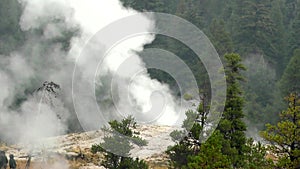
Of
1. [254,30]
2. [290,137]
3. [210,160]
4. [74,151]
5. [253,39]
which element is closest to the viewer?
[210,160]

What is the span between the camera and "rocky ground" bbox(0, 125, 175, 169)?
31.7 m

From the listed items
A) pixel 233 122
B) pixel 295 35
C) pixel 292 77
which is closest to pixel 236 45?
pixel 295 35

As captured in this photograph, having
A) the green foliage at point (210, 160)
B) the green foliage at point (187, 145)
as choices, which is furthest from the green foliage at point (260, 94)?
the green foliage at point (210, 160)

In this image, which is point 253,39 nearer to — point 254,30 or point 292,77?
point 254,30

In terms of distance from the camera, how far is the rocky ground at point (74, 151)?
3173 centimetres

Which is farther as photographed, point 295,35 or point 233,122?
point 295,35

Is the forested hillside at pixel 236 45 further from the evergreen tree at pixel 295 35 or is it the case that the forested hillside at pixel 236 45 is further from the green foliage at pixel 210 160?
the green foliage at pixel 210 160

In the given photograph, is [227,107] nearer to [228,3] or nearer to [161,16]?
[161,16]

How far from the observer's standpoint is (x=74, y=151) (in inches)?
1325

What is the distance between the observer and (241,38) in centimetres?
5738

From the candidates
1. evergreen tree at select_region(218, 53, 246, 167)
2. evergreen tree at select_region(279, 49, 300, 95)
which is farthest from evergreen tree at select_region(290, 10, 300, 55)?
evergreen tree at select_region(218, 53, 246, 167)

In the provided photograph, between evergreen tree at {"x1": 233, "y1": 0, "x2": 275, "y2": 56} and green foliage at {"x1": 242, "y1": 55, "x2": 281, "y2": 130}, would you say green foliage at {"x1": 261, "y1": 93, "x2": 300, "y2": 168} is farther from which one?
evergreen tree at {"x1": 233, "y1": 0, "x2": 275, "y2": 56}

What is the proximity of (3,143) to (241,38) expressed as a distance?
1258 inches

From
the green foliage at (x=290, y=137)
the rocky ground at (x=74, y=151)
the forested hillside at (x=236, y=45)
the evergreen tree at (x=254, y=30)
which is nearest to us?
the green foliage at (x=290, y=137)
